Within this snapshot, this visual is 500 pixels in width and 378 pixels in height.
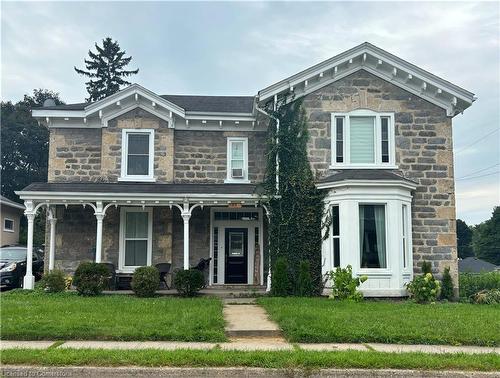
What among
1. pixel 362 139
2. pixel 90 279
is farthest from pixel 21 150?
pixel 362 139

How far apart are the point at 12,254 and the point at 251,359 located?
15661 millimetres

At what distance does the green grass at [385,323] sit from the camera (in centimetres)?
899

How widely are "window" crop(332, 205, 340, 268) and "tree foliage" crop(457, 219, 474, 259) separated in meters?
51.2

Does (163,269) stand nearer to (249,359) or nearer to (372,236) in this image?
(372,236)

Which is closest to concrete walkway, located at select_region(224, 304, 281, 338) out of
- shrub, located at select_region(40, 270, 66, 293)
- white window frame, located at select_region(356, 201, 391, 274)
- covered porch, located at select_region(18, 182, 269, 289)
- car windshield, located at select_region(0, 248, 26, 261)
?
white window frame, located at select_region(356, 201, 391, 274)

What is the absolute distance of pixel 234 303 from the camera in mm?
13820

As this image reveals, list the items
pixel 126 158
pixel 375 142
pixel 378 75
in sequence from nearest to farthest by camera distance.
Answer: pixel 375 142
pixel 378 75
pixel 126 158

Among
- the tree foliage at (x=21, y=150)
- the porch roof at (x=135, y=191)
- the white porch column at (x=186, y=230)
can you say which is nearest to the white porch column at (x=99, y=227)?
the porch roof at (x=135, y=191)

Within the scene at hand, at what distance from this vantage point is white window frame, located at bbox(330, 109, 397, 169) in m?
16.5

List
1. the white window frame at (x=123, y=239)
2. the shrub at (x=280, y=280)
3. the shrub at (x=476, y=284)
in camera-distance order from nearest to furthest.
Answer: the shrub at (x=280, y=280) < the shrub at (x=476, y=284) < the white window frame at (x=123, y=239)

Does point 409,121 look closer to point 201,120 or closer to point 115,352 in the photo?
point 201,120

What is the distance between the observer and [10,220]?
33.2m

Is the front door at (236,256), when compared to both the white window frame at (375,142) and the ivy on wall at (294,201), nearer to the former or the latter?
the ivy on wall at (294,201)

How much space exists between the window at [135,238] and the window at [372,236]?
7.05 m
